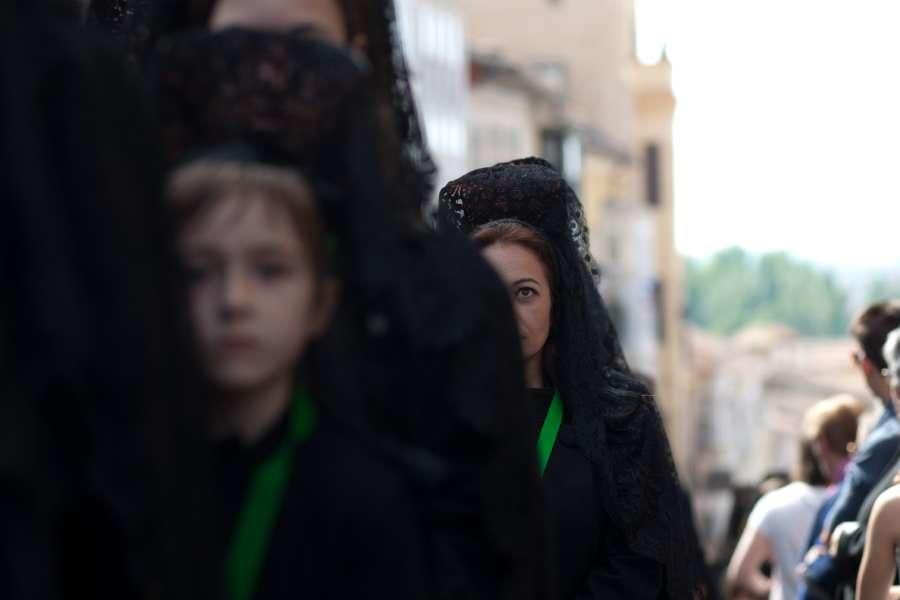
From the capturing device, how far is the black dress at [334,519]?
3.64 m

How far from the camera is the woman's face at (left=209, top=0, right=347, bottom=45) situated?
12.6ft

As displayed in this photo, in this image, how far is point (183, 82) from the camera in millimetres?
3723

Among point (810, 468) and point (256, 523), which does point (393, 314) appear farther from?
point (810, 468)

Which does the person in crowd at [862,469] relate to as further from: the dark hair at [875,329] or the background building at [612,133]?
the background building at [612,133]

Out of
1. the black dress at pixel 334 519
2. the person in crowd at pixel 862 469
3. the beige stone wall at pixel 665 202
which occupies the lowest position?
the beige stone wall at pixel 665 202

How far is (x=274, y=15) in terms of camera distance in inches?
152

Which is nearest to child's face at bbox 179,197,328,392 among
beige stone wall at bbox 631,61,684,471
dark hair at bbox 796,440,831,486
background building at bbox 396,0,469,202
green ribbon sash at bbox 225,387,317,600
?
green ribbon sash at bbox 225,387,317,600

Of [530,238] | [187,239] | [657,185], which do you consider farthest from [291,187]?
[657,185]

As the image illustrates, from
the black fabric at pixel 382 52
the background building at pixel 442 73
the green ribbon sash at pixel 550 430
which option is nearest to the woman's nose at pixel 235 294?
the black fabric at pixel 382 52

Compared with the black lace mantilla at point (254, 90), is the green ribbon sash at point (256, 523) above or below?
below

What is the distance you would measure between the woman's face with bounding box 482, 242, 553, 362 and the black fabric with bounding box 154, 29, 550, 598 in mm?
2131

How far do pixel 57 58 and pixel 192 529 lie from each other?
2.08ft

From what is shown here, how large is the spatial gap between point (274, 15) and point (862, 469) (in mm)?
4995

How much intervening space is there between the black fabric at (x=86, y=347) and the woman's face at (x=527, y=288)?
2689 mm
